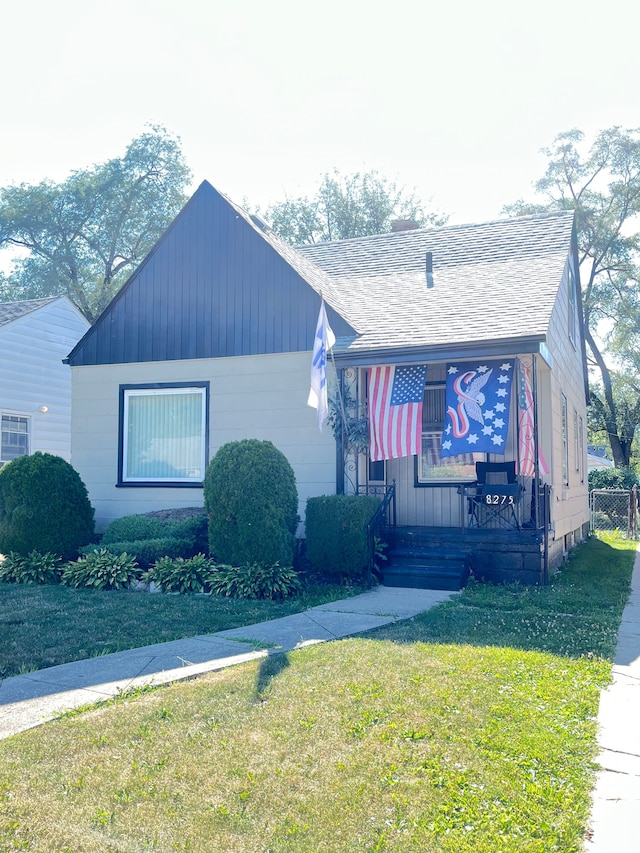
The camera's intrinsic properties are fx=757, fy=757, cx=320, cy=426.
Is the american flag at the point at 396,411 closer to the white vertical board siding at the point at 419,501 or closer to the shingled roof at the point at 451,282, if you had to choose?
the shingled roof at the point at 451,282

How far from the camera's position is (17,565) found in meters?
10.1

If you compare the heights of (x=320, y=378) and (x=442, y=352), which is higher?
(x=442, y=352)

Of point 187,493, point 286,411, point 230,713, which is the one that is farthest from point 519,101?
point 230,713

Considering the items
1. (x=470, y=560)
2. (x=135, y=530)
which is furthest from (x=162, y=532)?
(x=470, y=560)

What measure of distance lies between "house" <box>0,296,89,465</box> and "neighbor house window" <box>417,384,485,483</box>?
10737 mm

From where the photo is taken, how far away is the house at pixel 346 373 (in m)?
9.84

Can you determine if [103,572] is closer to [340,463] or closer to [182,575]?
[182,575]

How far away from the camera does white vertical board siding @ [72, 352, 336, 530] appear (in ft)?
36.8

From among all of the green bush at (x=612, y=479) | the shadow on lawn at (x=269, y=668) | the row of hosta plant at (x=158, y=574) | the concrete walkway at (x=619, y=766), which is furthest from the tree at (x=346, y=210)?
the concrete walkway at (x=619, y=766)

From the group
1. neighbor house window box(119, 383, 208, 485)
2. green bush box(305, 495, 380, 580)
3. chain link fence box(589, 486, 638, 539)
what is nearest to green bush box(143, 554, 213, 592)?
green bush box(305, 495, 380, 580)

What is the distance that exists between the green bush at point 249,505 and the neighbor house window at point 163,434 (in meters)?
2.50

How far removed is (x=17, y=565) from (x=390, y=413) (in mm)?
5408

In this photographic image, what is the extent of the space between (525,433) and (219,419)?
4688 mm

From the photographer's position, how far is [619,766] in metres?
3.78
